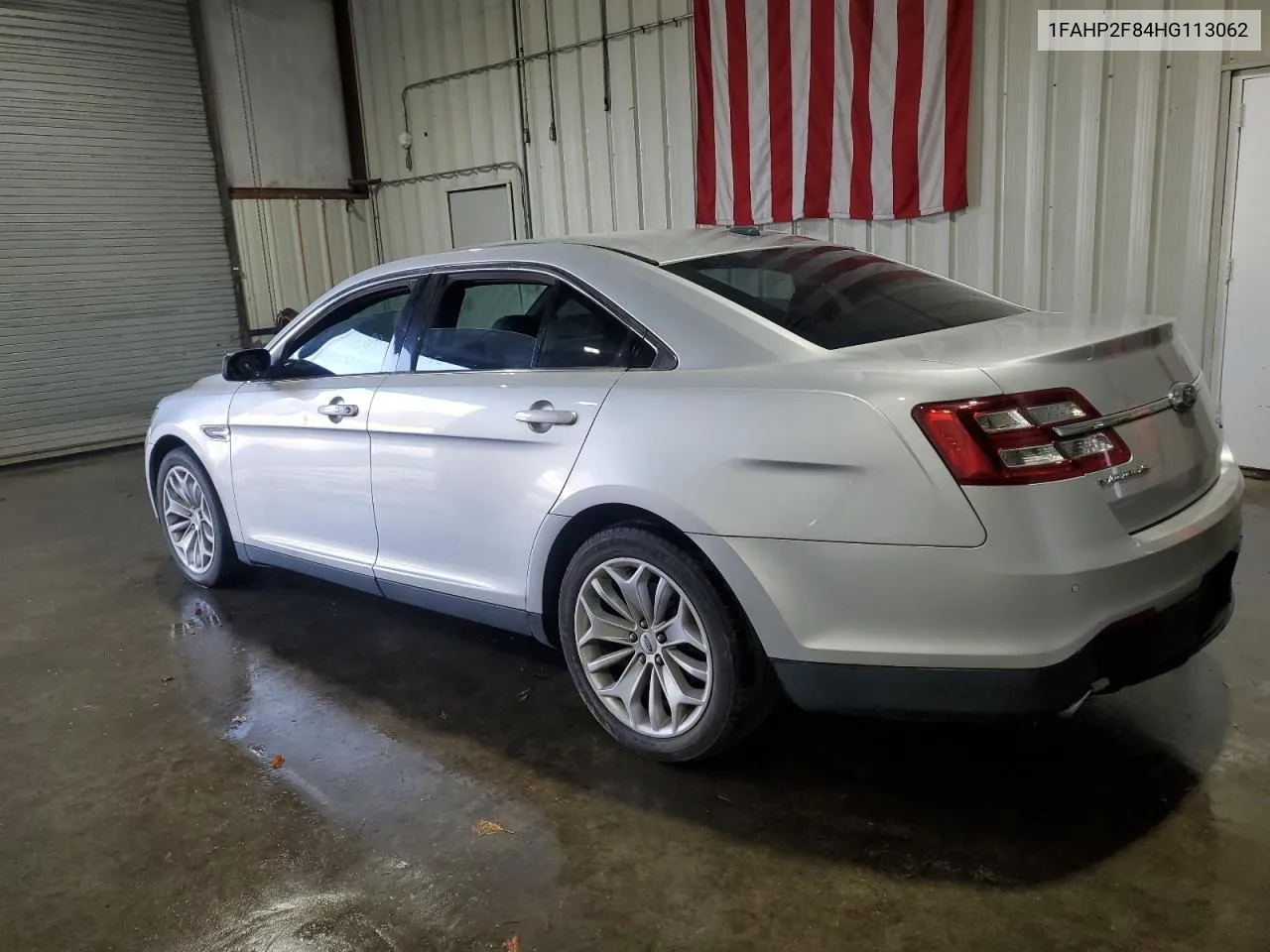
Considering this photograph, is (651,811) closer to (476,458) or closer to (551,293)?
(476,458)

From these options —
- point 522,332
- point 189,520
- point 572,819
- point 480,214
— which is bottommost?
point 572,819

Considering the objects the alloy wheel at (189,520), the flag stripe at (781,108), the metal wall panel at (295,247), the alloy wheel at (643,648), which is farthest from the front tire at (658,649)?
the metal wall panel at (295,247)

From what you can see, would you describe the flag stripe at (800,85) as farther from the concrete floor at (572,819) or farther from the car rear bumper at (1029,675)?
the car rear bumper at (1029,675)

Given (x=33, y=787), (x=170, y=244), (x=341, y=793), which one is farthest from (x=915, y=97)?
(x=170, y=244)

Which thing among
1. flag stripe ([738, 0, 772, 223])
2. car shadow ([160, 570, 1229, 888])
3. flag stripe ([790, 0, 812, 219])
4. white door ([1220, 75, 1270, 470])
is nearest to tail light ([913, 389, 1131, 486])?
car shadow ([160, 570, 1229, 888])

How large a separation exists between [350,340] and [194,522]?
149 centimetres

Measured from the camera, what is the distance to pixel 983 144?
624 centimetres

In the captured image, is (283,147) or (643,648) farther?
(283,147)

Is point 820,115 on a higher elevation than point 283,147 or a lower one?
lower

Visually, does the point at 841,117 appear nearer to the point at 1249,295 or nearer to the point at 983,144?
the point at 983,144

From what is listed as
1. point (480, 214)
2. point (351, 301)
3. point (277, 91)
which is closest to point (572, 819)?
point (351, 301)

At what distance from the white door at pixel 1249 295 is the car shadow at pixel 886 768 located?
314cm

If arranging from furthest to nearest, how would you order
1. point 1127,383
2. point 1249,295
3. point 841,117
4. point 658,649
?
point 841,117 < point 1249,295 < point 658,649 < point 1127,383

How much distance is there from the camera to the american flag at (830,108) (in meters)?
6.32
